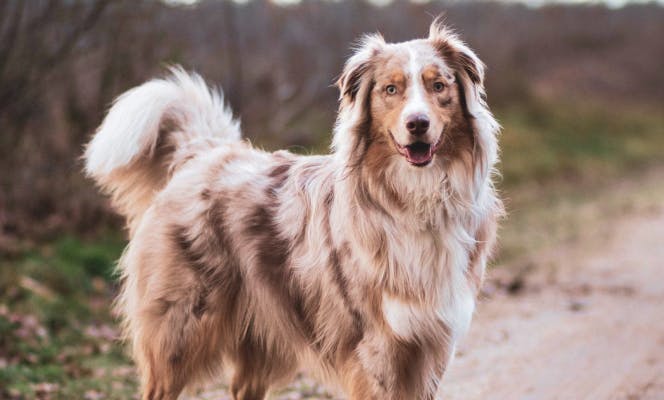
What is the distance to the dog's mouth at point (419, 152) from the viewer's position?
416 cm

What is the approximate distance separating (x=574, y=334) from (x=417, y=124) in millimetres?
4625

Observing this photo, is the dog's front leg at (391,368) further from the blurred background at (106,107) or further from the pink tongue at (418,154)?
the blurred background at (106,107)

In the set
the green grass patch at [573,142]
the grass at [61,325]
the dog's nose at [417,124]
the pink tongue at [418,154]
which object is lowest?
the green grass patch at [573,142]

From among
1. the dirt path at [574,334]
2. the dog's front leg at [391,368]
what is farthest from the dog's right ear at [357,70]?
the dirt path at [574,334]

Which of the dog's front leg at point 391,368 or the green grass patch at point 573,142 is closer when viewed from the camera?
the dog's front leg at point 391,368

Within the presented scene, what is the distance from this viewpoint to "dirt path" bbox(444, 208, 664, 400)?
6367mm

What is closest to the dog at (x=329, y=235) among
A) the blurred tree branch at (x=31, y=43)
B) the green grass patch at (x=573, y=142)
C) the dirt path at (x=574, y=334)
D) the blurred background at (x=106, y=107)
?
the blurred background at (x=106, y=107)

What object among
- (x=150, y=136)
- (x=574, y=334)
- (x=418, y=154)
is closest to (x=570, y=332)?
(x=574, y=334)

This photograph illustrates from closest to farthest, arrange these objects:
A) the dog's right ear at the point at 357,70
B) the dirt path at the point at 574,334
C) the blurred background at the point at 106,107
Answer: the dog's right ear at the point at 357,70
the dirt path at the point at 574,334
the blurred background at the point at 106,107

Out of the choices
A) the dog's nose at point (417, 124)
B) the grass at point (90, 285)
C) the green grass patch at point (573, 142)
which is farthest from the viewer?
the green grass patch at point (573, 142)

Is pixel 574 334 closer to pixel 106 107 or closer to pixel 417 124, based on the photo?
pixel 417 124

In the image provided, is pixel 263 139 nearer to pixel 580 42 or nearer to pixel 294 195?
pixel 294 195

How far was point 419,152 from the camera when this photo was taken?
13.7 ft

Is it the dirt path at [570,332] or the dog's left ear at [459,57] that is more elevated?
the dog's left ear at [459,57]
